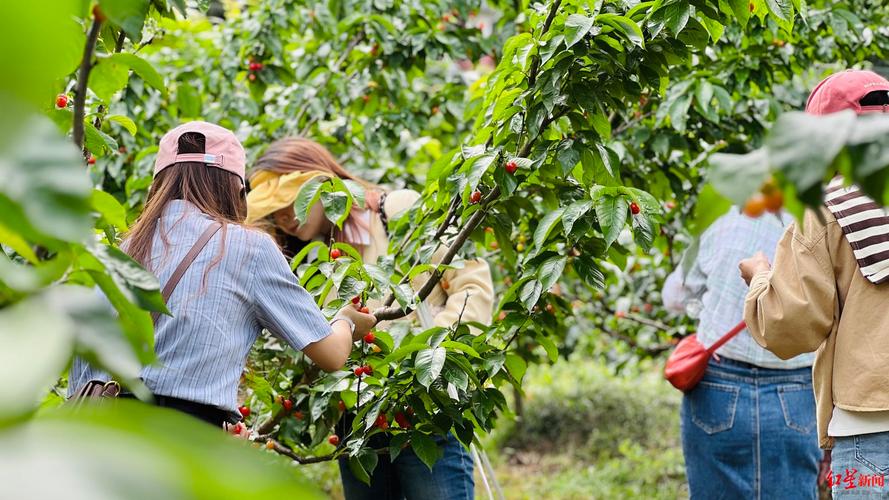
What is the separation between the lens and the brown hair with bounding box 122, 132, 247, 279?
2.19m

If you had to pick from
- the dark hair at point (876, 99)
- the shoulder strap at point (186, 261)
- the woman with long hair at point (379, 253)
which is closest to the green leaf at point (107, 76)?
the shoulder strap at point (186, 261)

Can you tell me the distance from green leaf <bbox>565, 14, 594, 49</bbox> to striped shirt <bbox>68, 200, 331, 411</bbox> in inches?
33.1

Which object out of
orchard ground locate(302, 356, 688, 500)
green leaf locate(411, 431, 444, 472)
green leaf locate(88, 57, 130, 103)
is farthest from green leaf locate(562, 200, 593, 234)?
orchard ground locate(302, 356, 688, 500)

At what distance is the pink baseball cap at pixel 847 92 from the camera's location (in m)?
2.26

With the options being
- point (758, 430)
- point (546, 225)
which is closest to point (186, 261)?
point (546, 225)

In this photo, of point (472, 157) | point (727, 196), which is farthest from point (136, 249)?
point (727, 196)

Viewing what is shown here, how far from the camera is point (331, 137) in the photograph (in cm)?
448

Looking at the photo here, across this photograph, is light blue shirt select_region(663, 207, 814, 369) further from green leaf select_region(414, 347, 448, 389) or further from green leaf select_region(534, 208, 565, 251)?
green leaf select_region(414, 347, 448, 389)

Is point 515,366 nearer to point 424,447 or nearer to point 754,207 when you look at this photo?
point 424,447

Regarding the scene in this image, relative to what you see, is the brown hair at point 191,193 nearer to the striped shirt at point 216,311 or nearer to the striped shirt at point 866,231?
the striped shirt at point 216,311

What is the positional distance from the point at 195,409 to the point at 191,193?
50 cm

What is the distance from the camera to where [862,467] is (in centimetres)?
223

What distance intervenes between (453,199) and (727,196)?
1.88 m

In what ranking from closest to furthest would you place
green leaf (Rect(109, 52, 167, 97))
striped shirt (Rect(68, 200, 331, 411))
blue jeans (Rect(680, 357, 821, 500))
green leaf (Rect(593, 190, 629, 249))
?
1. green leaf (Rect(109, 52, 167, 97))
2. striped shirt (Rect(68, 200, 331, 411))
3. green leaf (Rect(593, 190, 629, 249))
4. blue jeans (Rect(680, 357, 821, 500))
